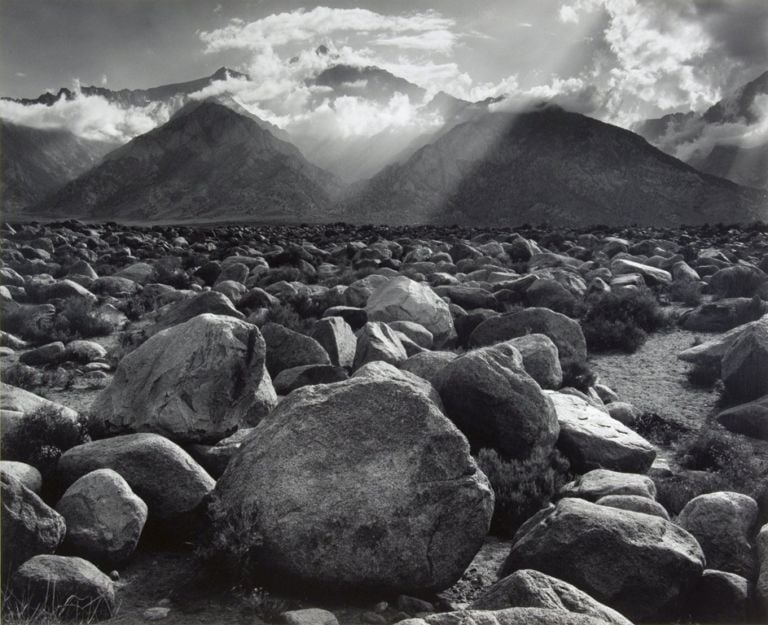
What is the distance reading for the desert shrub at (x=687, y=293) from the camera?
663 inches

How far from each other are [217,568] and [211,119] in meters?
182

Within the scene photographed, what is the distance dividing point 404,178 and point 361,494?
445 ft

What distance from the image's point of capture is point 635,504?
5.28 m

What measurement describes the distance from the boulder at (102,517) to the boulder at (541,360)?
5339 mm

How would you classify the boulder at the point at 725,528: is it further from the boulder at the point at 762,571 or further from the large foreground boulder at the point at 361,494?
the large foreground boulder at the point at 361,494

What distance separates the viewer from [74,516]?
4.87 meters

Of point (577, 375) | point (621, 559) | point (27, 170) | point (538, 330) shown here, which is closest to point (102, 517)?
point (621, 559)

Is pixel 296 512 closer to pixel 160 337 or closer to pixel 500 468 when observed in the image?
pixel 500 468

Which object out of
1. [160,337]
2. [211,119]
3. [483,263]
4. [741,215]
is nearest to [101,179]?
[211,119]

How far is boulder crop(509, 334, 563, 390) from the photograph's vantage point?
8.80 m

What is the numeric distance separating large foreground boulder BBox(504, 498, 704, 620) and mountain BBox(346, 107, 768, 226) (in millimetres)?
114502

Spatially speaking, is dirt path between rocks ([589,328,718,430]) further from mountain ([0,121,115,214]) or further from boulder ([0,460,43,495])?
mountain ([0,121,115,214])

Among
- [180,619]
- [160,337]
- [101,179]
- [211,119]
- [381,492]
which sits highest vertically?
[211,119]

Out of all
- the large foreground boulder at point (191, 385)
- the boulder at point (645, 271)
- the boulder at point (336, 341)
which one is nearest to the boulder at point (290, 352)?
the boulder at point (336, 341)
